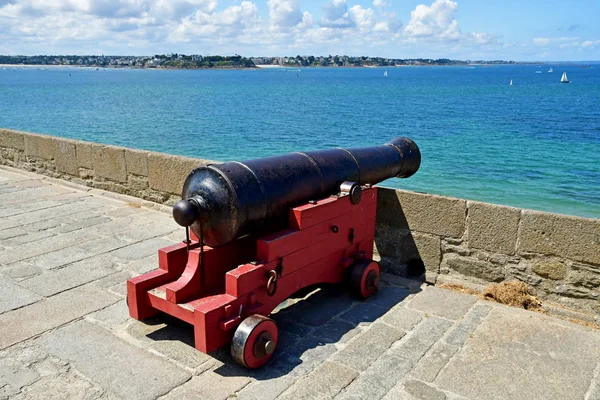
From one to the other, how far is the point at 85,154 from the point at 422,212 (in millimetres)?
5050

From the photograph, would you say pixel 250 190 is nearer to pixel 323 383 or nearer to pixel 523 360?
pixel 323 383

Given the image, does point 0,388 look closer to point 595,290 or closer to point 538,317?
point 538,317

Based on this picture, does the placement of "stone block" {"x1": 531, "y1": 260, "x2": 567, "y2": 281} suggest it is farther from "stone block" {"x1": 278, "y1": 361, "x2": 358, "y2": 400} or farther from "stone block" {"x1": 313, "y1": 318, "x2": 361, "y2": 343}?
"stone block" {"x1": 278, "y1": 361, "x2": 358, "y2": 400}

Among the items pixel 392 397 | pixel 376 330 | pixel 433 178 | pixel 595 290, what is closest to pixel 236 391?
pixel 392 397

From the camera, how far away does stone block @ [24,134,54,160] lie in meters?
8.41

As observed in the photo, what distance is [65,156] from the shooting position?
26.8ft

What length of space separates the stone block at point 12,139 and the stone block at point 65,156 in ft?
3.34

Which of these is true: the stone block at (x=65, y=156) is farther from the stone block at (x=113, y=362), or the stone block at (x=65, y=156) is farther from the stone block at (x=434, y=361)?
the stone block at (x=434, y=361)

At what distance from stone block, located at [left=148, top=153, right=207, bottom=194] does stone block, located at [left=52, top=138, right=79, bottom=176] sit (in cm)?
166

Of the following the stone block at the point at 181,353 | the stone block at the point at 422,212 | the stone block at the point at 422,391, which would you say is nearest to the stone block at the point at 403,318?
the stone block at the point at 422,391

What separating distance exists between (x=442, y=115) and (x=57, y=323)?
41684mm

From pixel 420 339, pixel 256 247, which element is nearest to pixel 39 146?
pixel 256 247

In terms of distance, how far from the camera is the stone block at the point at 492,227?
14.3 feet

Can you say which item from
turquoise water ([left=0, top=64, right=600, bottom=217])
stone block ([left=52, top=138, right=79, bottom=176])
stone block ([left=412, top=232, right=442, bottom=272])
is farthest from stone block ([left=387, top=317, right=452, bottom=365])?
turquoise water ([left=0, top=64, right=600, bottom=217])
